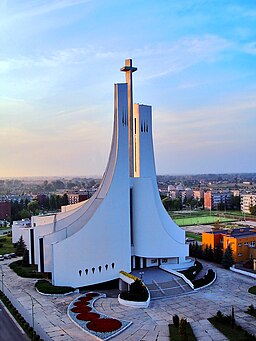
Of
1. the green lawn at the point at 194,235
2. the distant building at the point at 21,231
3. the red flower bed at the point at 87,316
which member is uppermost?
the distant building at the point at 21,231

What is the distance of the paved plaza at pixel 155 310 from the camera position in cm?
1446

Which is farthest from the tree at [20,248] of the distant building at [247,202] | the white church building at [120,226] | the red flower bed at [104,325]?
the distant building at [247,202]

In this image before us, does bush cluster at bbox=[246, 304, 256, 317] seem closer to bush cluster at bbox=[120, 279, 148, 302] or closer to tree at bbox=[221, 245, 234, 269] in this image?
bush cluster at bbox=[120, 279, 148, 302]

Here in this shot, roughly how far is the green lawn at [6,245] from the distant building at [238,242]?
16.2 m

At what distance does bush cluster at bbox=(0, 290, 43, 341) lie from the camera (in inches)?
557

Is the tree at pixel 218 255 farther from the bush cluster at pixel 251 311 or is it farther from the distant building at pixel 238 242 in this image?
the bush cluster at pixel 251 311

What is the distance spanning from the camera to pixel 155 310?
1711 cm

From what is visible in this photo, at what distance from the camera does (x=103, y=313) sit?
16578 millimetres

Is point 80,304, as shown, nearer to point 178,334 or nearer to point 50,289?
point 50,289

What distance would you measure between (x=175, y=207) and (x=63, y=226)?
4358 centimetres

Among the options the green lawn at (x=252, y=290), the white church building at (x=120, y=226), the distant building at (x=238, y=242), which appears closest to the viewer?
the green lawn at (x=252, y=290)

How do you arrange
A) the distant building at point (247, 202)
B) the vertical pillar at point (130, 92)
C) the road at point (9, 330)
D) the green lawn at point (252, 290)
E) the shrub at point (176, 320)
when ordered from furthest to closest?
1. the distant building at point (247, 202)
2. the vertical pillar at point (130, 92)
3. the green lawn at point (252, 290)
4. the shrub at point (176, 320)
5. the road at point (9, 330)

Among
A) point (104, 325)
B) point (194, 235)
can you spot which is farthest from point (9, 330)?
point (194, 235)

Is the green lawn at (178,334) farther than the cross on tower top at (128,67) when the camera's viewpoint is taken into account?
No
